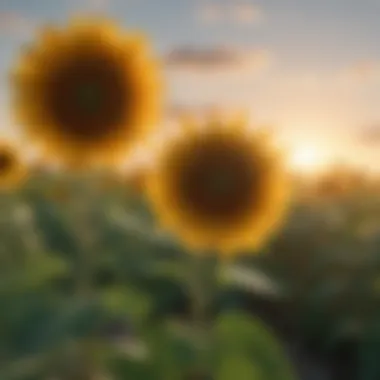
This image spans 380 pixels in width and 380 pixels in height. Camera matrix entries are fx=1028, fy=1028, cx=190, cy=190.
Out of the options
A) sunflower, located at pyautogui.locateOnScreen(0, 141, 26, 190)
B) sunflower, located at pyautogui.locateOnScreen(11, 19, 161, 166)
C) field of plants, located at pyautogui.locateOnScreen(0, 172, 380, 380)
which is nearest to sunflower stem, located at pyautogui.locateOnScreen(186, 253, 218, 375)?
field of plants, located at pyautogui.locateOnScreen(0, 172, 380, 380)

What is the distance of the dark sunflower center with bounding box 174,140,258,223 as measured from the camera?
112 cm

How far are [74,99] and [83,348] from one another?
12.6 inches

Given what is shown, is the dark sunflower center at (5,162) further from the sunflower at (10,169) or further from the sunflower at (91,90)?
the sunflower at (91,90)

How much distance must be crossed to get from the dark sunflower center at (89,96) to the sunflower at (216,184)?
0.13 m

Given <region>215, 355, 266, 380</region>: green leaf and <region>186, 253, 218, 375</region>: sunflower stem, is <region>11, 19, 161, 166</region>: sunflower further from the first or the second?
<region>215, 355, 266, 380</region>: green leaf

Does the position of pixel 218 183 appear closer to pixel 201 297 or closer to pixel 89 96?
pixel 201 297

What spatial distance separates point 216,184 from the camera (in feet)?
3.69

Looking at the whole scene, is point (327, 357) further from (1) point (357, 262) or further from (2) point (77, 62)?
(2) point (77, 62)

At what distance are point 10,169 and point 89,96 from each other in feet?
2.42

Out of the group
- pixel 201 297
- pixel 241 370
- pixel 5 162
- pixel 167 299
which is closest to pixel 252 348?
pixel 241 370

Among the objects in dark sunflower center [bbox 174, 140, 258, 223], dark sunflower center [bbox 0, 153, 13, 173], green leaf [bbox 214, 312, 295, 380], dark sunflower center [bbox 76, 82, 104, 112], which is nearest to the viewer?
green leaf [bbox 214, 312, 295, 380]

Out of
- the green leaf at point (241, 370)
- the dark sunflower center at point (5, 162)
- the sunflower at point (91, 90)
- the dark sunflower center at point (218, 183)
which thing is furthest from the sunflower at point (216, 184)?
the dark sunflower center at point (5, 162)

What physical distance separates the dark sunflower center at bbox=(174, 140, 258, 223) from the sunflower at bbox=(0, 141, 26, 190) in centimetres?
88

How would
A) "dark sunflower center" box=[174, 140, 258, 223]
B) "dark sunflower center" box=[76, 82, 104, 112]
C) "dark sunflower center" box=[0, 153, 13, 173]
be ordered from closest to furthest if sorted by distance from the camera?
"dark sunflower center" box=[174, 140, 258, 223]
"dark sunflower center" box=[76, 82, 104, 112]
"dark sunflower center" box=[0, 153, 13, 173]
